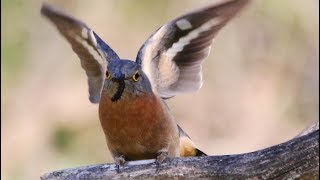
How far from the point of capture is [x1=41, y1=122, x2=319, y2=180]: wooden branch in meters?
4.13

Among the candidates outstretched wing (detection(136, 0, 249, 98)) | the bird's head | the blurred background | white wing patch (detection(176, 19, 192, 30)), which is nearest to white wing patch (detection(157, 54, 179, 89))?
outstretched wing (detection(136, 0, 249, 98))

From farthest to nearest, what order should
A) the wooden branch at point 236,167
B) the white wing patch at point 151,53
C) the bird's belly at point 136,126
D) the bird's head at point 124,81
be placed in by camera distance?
1. the white wing patch at point 151,53
2. the bird's belly at point 136,126
3. the bird's head at point 124,81
4. the wooden branch at point 236,167

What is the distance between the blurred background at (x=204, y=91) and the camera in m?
7.75

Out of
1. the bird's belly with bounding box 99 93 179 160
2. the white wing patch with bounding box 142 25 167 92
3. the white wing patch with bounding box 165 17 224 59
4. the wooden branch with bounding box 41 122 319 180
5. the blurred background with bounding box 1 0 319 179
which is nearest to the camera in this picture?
the wooden branch with bounding box 41 122 319 180

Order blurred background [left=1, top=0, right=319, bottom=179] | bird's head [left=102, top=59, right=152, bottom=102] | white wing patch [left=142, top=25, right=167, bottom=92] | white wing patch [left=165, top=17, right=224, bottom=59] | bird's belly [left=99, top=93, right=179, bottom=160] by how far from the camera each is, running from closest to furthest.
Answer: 1. bird's head [left=102, top=59, right=152, bottom=102]
2. bird's belly [left=99, top=93, right=179, bottom=160]
3. white wing patch [left=142, top=25, right=167, bottom=92]
4. white wing patch [left=165, top=17, right=224, bottom=59]
5. blurred background [left=1, top=0, right=319, bottom=179]

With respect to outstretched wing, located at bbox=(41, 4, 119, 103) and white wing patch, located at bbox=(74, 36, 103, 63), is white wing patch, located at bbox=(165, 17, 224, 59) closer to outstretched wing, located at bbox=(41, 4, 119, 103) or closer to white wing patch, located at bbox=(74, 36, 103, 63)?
outstretched wing, located at bbox=(41, 4, 119, 103)

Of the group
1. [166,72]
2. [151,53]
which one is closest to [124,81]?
[151,53]

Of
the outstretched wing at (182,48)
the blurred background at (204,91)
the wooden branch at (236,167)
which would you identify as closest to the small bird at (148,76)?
the outstretched wing at (182,48)

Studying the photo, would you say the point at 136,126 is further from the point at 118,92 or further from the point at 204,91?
the point at 204,91

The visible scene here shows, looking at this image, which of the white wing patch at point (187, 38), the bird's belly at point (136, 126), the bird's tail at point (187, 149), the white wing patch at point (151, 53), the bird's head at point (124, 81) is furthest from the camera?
the bird's tail at point (187, 149)

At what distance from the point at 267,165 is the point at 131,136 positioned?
2.74 ft

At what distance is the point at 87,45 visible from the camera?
17.3ft

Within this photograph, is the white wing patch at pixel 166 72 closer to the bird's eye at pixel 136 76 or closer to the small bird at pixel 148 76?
the small bird at pixel 148 76

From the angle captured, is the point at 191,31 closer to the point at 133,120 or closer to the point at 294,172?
the point at 133,120
